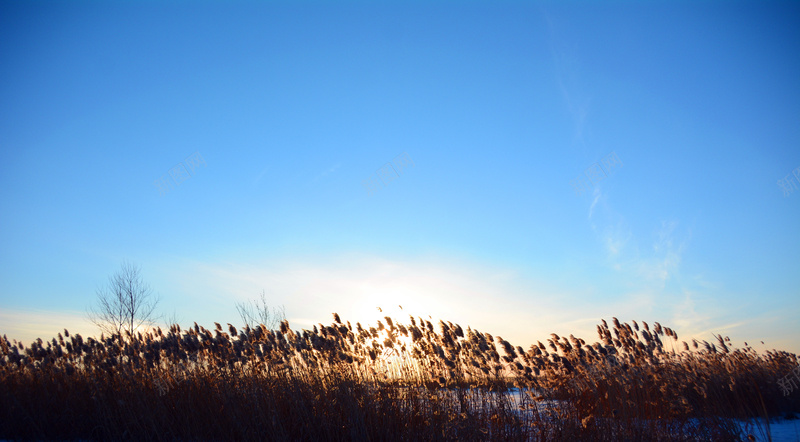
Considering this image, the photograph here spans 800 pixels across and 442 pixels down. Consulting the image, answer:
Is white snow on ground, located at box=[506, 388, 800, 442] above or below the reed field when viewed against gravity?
below

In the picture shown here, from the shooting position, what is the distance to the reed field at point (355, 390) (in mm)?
5539

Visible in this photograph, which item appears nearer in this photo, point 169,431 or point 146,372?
point 169,431

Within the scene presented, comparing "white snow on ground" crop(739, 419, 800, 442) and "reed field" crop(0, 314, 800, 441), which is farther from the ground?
"reed field" crop(0, 314, 800, 441)

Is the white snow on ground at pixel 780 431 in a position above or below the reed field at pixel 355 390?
below

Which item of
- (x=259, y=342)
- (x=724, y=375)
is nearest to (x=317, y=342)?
(x=259, y=342)

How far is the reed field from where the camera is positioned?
554cm

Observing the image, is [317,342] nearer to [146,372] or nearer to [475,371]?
[475,371]

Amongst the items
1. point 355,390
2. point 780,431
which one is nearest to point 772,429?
point 780,431

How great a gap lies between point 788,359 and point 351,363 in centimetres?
1243

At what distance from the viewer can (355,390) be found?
18.7ft

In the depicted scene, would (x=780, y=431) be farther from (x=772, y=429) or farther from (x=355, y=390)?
(x=355, y=390)

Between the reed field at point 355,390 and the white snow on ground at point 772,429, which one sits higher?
the reed field at point 355,390

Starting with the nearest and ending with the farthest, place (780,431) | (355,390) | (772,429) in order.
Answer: (355,390) → (780,431) → (772,429)

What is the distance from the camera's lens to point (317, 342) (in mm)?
6695
